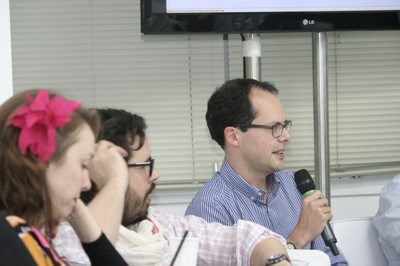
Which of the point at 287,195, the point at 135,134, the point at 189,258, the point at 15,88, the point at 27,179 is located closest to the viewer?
the point at 27,179

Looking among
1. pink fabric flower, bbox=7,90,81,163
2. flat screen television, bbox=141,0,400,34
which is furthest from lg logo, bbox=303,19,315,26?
pink fabric flower, bbox=7,90,81,163

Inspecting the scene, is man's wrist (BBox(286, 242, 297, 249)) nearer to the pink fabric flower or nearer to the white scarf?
the white scarf

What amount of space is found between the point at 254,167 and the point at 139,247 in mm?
1141

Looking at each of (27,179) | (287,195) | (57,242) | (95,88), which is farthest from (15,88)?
(27,179)

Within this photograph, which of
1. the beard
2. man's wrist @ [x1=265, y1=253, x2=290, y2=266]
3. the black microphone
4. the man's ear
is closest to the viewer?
man's wrist @ [x1=265, y1=253, x2=290, y2=266]

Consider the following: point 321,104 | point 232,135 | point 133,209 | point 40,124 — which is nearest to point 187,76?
point 321,104

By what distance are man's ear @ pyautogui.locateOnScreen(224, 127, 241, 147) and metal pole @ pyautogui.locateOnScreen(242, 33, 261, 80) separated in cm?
41

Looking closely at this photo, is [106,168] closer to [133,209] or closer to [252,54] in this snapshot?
[133,209]

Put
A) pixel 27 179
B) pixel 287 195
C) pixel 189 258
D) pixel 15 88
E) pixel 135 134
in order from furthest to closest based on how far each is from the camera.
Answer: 1. pixel 15 88
2. pixel 287 195
3. pixel 135 134
4. pixel 189 258
5. pixel 27 179

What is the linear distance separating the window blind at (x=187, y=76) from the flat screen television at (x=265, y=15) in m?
0.74

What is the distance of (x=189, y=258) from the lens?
1627mm

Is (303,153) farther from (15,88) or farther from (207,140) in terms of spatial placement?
(15,88)

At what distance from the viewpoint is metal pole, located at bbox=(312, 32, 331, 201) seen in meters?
3.24

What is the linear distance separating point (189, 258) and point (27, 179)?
564 millimetres
